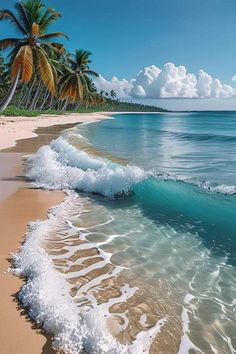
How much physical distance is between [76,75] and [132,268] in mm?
49147

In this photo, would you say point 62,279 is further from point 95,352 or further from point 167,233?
point 167,233

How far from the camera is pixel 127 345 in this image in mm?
3150

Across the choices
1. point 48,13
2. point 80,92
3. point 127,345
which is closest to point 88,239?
point 127,345

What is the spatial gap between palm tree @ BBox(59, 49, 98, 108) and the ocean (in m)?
43.2

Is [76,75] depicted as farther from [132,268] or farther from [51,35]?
[132,268]

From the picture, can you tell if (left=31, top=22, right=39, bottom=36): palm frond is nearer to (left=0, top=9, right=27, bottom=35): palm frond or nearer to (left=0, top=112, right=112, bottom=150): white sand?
(left=0, top=9, right=27, bottom=35): palm frond

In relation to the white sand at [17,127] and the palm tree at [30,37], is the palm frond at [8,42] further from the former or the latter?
the white sand at [17,127]

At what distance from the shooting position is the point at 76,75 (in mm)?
50906

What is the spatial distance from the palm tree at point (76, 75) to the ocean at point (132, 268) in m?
43.2

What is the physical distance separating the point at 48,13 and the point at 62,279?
26246 millimetres

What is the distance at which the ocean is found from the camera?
11.0 feet

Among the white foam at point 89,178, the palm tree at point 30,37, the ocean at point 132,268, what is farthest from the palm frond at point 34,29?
the ocean at point 132,268

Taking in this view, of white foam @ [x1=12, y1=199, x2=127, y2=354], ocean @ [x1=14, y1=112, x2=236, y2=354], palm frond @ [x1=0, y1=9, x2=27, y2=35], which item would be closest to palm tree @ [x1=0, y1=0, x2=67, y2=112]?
palm frond @ [x1=0, y1=9, x2=27, y2=35]

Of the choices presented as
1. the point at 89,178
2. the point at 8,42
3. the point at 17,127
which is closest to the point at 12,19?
the point at 8,42
